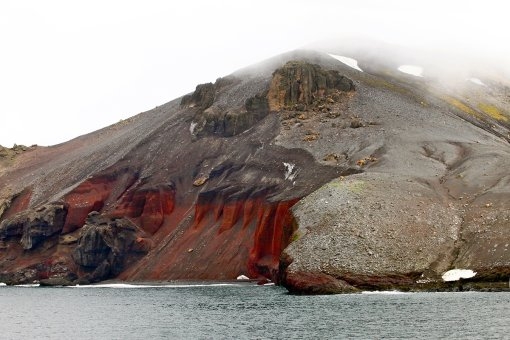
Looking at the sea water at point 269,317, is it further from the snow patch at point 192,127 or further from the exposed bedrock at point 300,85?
the snow patch at point 192,127

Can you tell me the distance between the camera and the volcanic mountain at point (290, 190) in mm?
83438

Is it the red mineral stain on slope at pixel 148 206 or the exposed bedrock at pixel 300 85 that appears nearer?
the red mineral stain on slope at pixel 148 206

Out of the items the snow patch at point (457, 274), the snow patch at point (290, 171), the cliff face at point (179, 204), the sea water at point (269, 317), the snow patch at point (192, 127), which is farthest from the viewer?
the snow patch at point (192, 127)

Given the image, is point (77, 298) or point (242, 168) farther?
point (242, 168)

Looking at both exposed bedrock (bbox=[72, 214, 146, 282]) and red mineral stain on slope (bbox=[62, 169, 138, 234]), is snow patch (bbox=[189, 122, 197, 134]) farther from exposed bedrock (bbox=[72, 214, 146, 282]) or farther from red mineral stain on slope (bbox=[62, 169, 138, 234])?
exposed bedrock (bbox=[72, 214, 146, 282])

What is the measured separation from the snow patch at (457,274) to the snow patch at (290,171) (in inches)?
2016

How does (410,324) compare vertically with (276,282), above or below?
above

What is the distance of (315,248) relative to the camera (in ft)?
281

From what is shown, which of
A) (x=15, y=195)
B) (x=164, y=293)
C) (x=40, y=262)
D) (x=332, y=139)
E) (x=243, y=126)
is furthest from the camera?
(x=15, y=195)

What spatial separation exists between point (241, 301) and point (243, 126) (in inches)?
3154

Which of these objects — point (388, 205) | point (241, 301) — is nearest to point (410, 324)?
point (241, 301)

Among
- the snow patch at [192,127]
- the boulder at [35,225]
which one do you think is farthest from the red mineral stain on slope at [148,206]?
the snow patch at [192,127]

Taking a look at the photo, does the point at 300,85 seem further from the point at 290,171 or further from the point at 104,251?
the point at 104,251

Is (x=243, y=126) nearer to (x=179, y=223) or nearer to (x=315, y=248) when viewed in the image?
(x=179, y=223)
